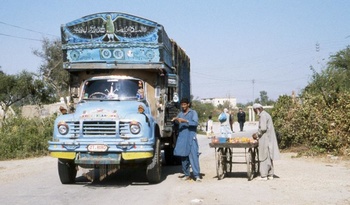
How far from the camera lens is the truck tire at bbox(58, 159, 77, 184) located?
9.96 m

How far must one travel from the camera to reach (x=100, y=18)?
36.6 ft

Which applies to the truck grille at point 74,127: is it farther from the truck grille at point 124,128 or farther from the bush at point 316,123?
the bush at point 316,123

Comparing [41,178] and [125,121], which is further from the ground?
[125,121]

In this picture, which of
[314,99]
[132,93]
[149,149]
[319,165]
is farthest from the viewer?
[314,99]

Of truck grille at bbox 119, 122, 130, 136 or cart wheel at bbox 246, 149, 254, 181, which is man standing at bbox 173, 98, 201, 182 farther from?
truck grille at bbox 119, 122, 130, 136

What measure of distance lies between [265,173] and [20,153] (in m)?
10.5

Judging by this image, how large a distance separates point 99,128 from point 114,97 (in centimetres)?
141

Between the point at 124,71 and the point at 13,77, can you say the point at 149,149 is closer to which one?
the point at 124,71

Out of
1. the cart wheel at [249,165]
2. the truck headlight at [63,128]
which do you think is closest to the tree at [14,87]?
the truck headlight at [63,128]

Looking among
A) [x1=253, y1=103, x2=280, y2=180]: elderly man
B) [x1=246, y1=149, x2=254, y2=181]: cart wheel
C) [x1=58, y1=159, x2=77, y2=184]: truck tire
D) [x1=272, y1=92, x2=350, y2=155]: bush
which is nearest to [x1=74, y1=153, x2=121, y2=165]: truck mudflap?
[x1=58, y1=159, x2=77, y2=184]: truck tire

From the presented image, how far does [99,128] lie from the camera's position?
31.0 feet

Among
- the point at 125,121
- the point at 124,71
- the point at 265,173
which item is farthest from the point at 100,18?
the point at 265,173

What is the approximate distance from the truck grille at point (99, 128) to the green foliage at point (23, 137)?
860 cm

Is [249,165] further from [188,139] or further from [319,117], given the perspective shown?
[319,117]
